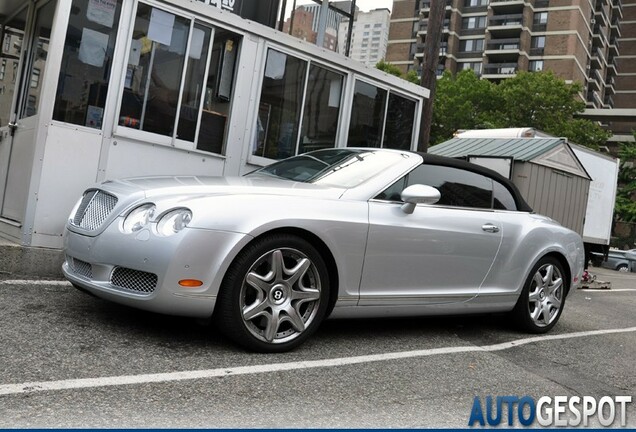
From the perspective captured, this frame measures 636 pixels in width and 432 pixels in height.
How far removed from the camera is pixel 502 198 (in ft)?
17.7

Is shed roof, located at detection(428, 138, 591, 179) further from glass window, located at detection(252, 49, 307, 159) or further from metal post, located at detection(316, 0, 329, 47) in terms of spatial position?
glass window, located at detection(252, 49, 307, 159)

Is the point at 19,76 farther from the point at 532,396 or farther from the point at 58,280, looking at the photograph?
the point at 532,396

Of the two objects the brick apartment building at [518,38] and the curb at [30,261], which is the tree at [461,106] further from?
the curb at [30,261]

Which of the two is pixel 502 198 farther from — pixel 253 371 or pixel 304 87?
pixel 304 87

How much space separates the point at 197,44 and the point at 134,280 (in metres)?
4.28

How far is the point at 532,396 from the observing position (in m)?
3.72

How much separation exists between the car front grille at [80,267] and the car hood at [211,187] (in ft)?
1.61

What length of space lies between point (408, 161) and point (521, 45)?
65.2 metres

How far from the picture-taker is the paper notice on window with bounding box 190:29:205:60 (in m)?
7.11

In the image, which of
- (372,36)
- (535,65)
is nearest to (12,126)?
(535,65)

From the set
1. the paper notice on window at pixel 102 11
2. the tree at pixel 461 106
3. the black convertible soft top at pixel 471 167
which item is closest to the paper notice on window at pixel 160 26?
the paper notice on window at pixel 102 11

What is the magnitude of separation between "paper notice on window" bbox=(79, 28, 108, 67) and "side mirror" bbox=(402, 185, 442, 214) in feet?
12.7

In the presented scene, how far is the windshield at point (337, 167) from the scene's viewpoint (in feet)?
14.8

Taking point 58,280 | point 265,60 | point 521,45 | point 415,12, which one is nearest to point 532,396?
point 58,280
